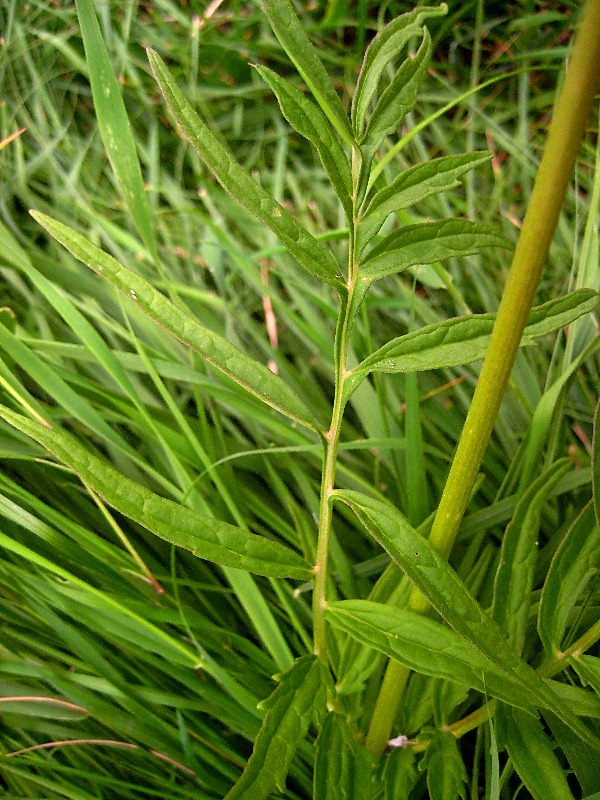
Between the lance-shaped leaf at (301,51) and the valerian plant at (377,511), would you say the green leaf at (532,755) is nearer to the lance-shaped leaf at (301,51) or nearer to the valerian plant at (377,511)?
the valerian plant at (377,511)

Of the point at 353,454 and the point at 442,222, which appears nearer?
the point at 442,222

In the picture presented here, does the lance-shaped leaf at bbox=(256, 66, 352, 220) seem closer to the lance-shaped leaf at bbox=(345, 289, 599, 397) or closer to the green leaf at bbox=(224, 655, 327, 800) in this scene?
the lance-shaped leaf at bbox=(345, 289, 599, 397)

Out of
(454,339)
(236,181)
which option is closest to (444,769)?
(454,339)

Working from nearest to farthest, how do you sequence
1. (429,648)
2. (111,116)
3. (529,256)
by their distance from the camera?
(529,256)
(429,648)
(111,116)

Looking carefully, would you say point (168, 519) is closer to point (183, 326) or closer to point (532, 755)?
point (183, 326)

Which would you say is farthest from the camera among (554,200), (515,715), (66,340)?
(66,340)

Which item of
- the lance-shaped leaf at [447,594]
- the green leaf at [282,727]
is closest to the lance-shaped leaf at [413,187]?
the lance-shaped leaf at [447,594]

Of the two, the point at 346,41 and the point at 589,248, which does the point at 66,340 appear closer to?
the point at 589,248

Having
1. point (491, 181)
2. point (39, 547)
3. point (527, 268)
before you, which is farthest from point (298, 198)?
point (527, 268)

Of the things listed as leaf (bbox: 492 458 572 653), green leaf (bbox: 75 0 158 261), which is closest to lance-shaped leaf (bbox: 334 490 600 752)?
leaf (bbox: 492 458 572 653)
